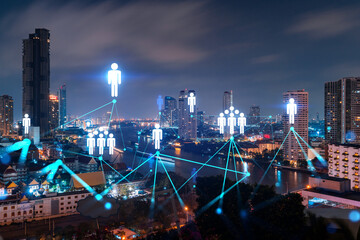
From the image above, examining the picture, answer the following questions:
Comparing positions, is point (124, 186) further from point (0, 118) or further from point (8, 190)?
point (0, 118)

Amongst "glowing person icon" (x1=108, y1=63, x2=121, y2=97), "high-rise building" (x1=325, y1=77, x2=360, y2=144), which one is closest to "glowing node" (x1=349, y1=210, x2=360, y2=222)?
"glowing person icon" (x1=108, y1=63, x2=121, y2=97)

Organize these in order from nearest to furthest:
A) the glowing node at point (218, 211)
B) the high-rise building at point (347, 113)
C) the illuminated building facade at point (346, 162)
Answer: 1. the glowing node at point (218, 211)
2. the illuminated building facade at point (346, 162)
3. the high-rise building at point (347, 113)

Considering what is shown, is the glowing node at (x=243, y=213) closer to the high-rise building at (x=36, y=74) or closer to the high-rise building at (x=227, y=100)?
the high-rise building at (x=227, y=100)

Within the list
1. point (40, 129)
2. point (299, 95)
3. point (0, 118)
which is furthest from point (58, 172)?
point (0, 118)

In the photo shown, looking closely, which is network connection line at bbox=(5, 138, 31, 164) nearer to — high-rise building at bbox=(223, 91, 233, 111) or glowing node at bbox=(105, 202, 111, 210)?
glowing node at bbox=(105, 202, 111, 210)

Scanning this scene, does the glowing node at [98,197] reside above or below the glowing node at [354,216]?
below

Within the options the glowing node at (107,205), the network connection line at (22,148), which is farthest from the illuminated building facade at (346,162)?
the network connection line at (22,148)
